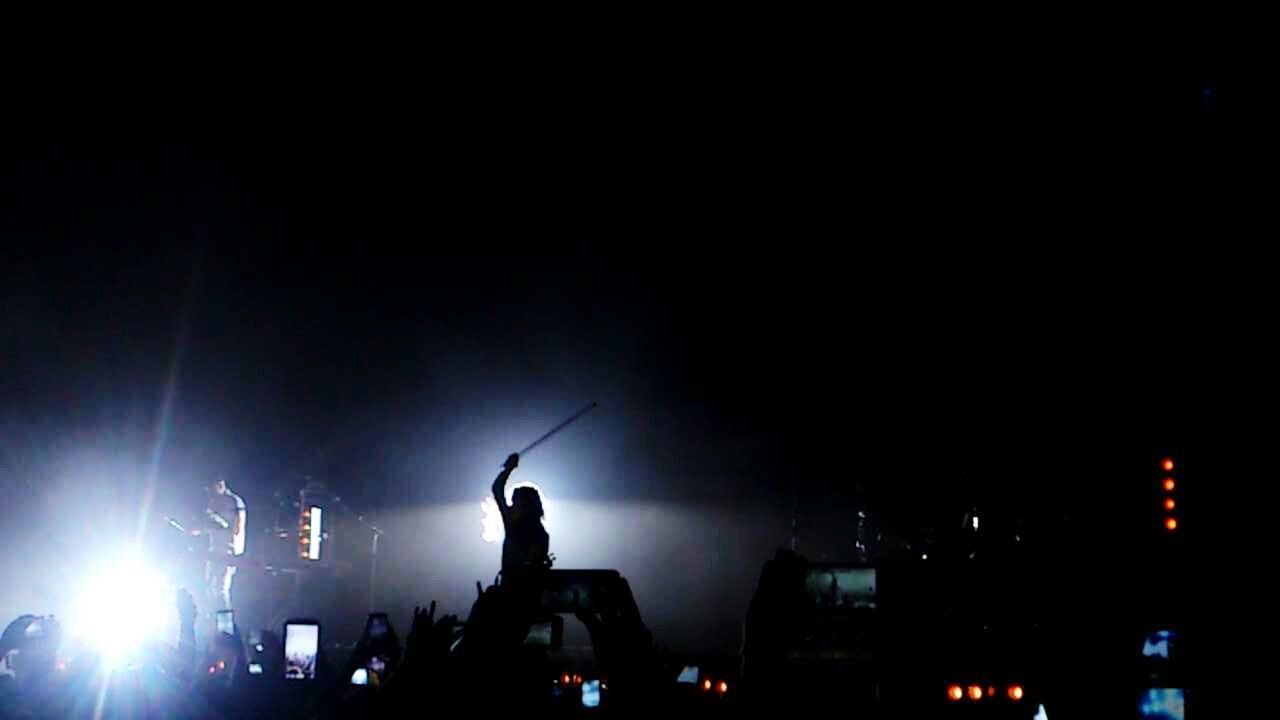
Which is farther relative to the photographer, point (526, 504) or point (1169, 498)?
point (526, 504)

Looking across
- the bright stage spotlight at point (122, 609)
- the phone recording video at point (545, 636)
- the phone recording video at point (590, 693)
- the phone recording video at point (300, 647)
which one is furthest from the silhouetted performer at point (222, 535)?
the phone recording video at point (545, 636)

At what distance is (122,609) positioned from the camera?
38.1 meters

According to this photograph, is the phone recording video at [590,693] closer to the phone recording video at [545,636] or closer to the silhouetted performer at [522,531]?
the phone recording video at [545,636]

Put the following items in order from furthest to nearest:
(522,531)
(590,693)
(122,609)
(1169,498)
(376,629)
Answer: (122,609), (590,693), (376,629), (522,531), (1169,498)

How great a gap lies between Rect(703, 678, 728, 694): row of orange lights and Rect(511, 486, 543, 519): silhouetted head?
476 cm

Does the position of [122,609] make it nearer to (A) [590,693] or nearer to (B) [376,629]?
(B) [376,629]

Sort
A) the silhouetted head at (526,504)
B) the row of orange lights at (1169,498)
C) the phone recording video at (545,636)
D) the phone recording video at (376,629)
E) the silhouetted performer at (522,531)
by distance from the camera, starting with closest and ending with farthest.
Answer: the row of orange lights at (1169,498), the phone recording video at (545,636), the silhouetted performer at (522,531), the silhouetted head at (526,504), the phone recording video at (376,629)

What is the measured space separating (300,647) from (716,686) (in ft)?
31.3

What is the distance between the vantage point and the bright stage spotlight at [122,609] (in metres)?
36.2

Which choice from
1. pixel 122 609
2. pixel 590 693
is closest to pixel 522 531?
Result: pixel 590 693

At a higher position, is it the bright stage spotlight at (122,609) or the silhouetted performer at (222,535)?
the silhouetted performer at (222,535)

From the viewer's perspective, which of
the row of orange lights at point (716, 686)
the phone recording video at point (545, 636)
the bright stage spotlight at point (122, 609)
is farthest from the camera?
the bright stage spotlight at point (122, 609)

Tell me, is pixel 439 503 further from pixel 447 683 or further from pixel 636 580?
pixel 447 683

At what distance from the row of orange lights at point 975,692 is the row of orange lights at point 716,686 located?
6151 millimetres
